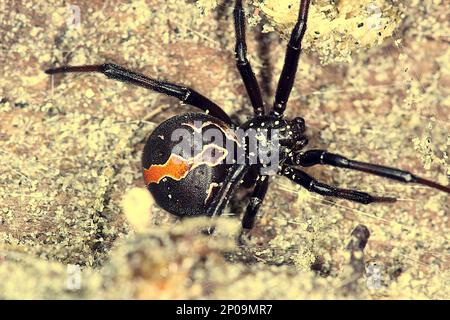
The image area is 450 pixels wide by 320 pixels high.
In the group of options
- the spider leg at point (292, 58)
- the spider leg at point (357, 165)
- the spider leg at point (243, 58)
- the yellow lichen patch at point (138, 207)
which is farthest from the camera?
the yellow lichen patch at point (138, 207)

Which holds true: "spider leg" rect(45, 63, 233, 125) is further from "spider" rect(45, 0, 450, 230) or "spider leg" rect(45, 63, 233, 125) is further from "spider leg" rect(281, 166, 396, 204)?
"spider leg" rect(281, 166, 396, 204)

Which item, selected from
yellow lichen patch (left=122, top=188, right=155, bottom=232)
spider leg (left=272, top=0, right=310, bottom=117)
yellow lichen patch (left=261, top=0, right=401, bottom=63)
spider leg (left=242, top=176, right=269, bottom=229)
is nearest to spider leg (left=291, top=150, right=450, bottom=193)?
spider leg (left=242, top=176, right=269, bottom=229)

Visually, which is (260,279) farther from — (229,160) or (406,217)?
(406,217)

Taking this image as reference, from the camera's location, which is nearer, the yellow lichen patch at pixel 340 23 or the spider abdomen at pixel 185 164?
Answer: the spider abdomen at pixel 185 164

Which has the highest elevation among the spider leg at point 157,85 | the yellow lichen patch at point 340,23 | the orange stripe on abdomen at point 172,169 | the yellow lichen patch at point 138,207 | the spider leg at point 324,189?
the yellow lichen patch at point 340,23

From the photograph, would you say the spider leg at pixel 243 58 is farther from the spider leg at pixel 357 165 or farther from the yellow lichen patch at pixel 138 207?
the yellow lichen patch at pixel 138 207

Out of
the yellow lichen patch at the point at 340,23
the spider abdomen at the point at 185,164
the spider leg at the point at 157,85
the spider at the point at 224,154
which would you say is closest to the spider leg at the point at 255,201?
the spider at the point at 224,154
